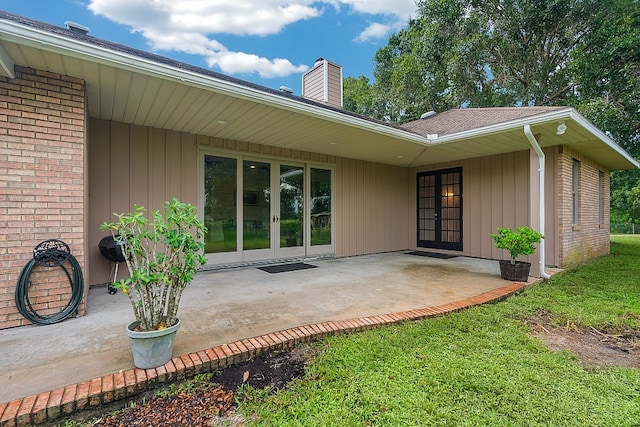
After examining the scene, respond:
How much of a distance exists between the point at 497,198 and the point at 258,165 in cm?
495

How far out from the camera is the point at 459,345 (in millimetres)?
2510

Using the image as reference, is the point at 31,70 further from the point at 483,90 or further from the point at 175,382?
the point at 483,90

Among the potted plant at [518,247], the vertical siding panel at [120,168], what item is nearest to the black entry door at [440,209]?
the potted plant at [518,247]

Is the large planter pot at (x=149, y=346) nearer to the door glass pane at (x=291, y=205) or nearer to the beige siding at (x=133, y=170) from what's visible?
the beige siding at (x=133, y=170)

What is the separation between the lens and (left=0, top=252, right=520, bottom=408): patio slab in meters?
2.01

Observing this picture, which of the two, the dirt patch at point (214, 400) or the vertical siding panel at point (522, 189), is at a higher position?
the vertical siding panel at point (522, 189)

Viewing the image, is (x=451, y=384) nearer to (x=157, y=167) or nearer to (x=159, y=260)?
(x=159, y=260)

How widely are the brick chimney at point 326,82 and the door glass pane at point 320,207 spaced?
2.07 meters

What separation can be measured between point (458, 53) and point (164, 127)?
1029 cm

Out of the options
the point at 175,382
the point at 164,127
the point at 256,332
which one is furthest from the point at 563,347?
the point at 164,127

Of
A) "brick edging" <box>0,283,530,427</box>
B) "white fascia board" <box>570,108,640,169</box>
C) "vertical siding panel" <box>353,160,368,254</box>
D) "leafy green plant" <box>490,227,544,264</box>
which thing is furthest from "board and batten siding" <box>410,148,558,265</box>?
"brick edging" <box>0,283,530,427</box>

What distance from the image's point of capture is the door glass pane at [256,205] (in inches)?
222

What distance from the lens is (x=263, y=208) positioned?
585 centimetres

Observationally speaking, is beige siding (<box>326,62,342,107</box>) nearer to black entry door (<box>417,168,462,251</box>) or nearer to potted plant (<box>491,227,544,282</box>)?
black entry door (<box>417,168,462,251</box>)
